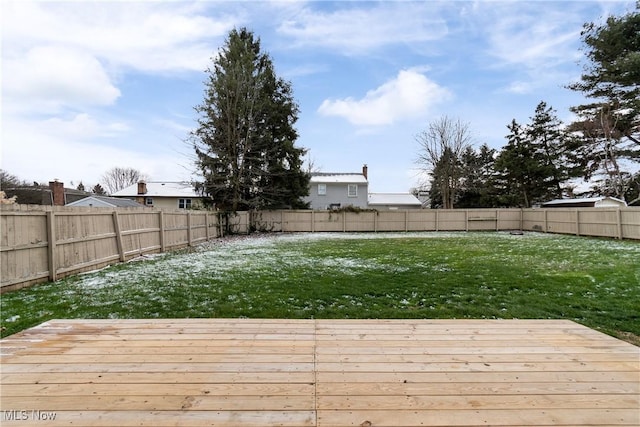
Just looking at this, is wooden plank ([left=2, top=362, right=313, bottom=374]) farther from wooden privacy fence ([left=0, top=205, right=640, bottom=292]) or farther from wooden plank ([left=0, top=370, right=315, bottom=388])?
wooden privacy fence ([left=0, top=205, right=640, bottom=292])

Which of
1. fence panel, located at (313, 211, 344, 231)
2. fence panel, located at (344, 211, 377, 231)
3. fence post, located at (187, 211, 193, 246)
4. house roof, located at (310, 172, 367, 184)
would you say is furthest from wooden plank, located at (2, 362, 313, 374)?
house roof, located at (310, 172, 367, 184)

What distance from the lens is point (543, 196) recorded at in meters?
28.7

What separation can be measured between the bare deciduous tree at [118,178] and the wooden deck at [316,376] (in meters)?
50.7

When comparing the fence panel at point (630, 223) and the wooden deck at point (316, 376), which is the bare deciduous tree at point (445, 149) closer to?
the fence panel at point (630, 223)

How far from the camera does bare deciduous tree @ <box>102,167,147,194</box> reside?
46438mm

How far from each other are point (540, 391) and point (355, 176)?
99.7ft

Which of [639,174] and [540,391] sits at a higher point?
[639,174]

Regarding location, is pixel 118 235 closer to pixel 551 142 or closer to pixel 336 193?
pixel 336 193

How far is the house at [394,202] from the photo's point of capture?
3476 centimetres

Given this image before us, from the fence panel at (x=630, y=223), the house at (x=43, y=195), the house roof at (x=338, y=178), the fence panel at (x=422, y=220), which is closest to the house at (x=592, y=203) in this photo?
the fence panel at (x=630, y=223)

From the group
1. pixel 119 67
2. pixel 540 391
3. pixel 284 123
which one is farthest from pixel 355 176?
A: pixel 540 391

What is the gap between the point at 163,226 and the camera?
10.6m

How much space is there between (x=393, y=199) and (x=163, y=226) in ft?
93.4

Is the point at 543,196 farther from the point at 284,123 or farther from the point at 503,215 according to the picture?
the point at 284,123
